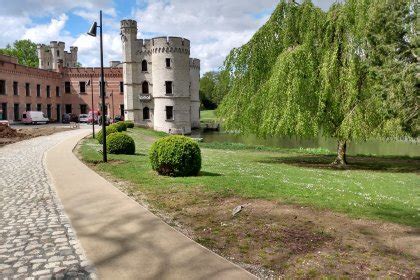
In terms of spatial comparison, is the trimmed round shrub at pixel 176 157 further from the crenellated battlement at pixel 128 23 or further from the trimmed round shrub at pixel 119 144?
the crenellated battlement at pixel 128 23

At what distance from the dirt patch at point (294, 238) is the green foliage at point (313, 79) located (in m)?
9.38

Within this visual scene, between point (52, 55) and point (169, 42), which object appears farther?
point (52, 55)

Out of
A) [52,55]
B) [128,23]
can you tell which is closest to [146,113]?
[128,23]

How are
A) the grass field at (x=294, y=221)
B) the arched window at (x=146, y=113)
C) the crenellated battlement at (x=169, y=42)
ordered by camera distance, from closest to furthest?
the grass field at (x=294, y=221)
the crenellated battlement at (x=169, y=42)
the arched window at (x=146, y=113)

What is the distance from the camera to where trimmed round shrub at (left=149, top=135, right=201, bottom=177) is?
12500 mm

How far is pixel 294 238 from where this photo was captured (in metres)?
6.65

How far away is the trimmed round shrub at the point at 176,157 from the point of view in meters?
12.5

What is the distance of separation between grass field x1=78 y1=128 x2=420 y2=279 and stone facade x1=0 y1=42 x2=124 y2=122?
45.9m

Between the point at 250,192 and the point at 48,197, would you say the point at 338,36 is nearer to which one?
the point at 250,192

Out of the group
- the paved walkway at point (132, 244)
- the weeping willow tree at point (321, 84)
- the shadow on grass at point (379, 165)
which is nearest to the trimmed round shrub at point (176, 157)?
the paved walkway at point (132, 244)

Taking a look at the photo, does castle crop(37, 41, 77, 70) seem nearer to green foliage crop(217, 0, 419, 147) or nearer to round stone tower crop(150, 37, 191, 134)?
round stone tower crop(150, 37, 191, 134)

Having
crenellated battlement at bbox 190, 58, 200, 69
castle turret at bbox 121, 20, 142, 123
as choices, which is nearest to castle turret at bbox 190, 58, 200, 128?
crenellated battlement at bbox 190, 58, 200, 69

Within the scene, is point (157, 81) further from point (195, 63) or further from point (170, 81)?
point (195, 63)

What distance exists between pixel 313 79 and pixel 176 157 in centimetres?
893
